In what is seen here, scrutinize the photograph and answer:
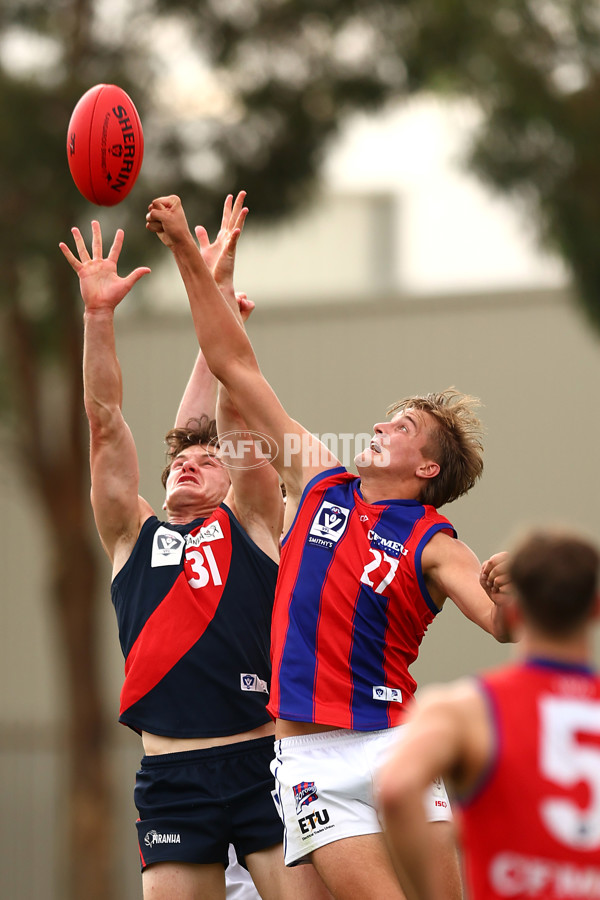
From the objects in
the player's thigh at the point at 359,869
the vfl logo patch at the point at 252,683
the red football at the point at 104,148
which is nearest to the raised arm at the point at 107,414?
the red football at the point at 104,148

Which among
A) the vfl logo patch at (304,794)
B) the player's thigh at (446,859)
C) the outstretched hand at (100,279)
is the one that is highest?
the outstretched hand at (100,279)

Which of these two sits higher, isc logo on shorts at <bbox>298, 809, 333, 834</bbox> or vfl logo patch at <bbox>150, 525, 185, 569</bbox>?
vfl logo patch at <bbox>150, 525, 185, 569</bbox>

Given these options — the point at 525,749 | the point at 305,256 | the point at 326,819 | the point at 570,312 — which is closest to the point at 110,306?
the point at 326,819

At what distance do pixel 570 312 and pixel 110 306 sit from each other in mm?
10827

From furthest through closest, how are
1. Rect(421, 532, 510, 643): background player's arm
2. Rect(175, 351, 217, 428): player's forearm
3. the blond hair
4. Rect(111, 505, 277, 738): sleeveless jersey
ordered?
Rect(175, 351, 217, 428): player's forearm < Rect(111, 505, 277, 738): sleeveless jersey < the blond hair < Rect(421, 532, 510, 643): background player's arm

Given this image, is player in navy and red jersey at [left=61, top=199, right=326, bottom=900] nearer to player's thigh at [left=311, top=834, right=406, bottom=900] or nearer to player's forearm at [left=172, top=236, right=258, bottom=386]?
player's forearm at [left=172, top=236, right=258, bottom=386]

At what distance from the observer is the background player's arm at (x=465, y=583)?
161 inches

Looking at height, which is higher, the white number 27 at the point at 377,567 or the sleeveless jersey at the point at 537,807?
the white number 27 at the point at 377,567

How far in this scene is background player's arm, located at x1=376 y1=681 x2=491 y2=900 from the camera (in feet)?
8.63

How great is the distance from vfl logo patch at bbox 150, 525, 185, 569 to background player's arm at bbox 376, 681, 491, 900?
246 centimetres

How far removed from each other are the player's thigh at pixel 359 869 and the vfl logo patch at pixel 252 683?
0.88 meters

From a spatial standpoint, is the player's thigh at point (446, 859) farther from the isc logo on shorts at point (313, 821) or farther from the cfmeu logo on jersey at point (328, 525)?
the cfmeu logo on jersey at point (328, 525)

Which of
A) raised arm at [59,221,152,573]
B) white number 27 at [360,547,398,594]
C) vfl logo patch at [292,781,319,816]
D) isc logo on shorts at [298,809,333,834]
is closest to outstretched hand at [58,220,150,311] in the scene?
raised arm at [59,221,152,573]

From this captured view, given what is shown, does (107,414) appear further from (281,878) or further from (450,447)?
(281,878)
